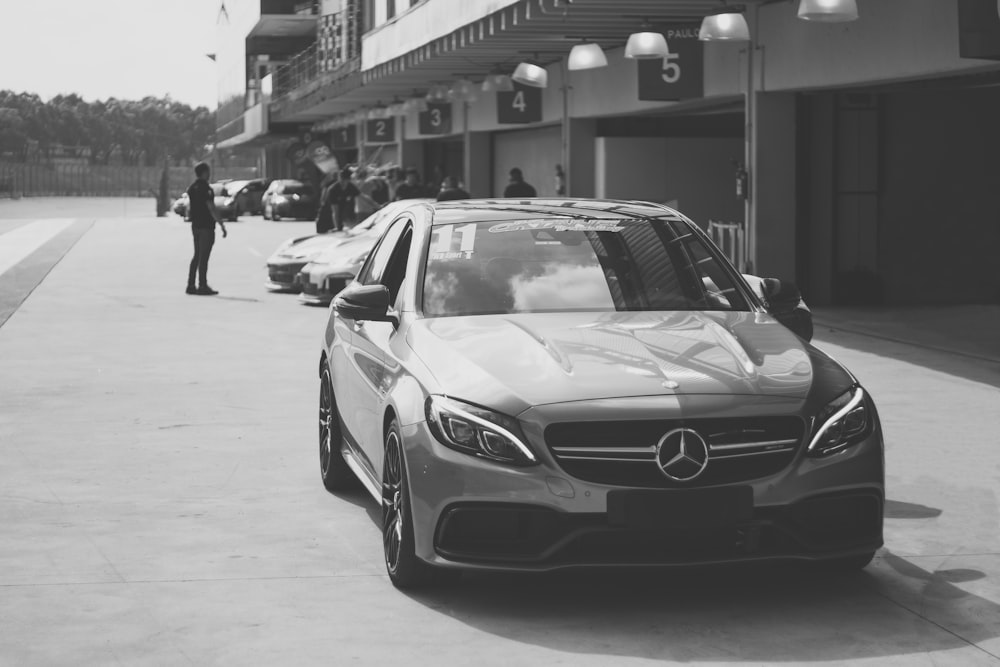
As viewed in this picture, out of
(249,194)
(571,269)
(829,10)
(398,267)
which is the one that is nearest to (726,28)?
(829,10)

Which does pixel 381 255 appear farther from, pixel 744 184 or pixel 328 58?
pixel 328 58

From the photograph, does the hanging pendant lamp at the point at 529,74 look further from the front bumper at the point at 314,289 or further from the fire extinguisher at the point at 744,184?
the front bumper at the point at 314,289

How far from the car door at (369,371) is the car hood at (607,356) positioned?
35 centimetres

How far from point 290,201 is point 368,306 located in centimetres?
4819

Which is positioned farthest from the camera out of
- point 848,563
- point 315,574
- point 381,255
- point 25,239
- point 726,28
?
point 25,239

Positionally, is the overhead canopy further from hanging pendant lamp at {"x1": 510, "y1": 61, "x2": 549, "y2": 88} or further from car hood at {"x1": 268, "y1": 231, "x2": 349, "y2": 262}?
car hood at {"x1": 268, "y1": 231, "x2": 349, "y2": 262}

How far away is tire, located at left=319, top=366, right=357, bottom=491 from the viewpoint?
307 inches

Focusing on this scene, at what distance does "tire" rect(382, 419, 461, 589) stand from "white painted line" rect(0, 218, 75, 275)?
21.1 metres

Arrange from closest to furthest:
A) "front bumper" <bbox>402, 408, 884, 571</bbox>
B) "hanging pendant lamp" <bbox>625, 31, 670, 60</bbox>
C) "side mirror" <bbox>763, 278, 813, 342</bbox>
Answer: "front bumper" <bbox>402, 408, 884, 571</bbox>
"side mirror" <bbox>763, 278, 813, 342</bbox>
"hanging pendant lamp" <bbox>625, 31, 670, 60</bbox>

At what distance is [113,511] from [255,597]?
1815mm

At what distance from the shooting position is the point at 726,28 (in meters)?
15.0

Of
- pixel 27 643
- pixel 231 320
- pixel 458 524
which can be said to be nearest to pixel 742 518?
pixel 458 524

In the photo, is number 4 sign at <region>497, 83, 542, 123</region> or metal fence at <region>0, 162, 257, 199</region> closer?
number 4 sign at <region>497, 83, 542, 123</region>

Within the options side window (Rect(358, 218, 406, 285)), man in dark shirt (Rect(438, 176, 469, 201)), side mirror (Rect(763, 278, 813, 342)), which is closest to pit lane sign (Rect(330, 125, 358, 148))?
man in dark shirt (Rect(438, 176, 469, 201))
